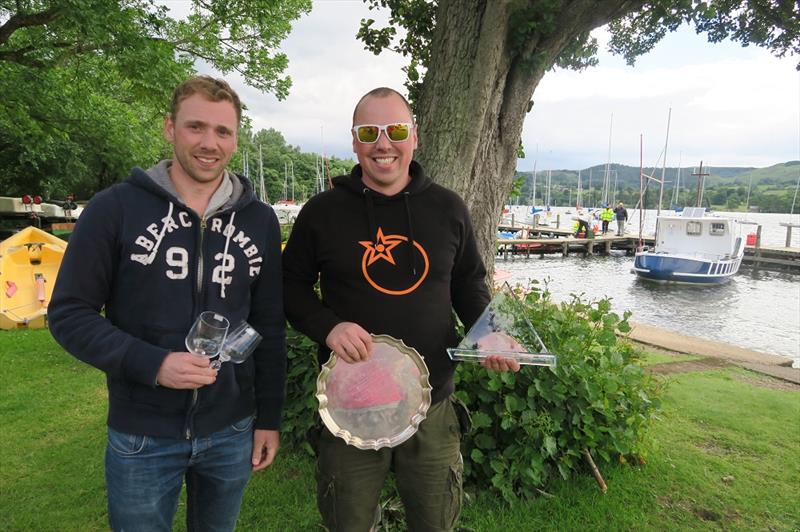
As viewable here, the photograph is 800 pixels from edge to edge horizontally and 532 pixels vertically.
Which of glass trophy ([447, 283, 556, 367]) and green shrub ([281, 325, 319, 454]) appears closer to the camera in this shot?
glass trophy ([447, 283, 556, 367])

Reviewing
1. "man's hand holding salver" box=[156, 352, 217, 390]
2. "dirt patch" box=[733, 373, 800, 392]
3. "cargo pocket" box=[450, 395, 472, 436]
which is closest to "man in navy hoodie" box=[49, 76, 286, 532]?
"man's hand holding salver" box=[156, 352, 217, 390]

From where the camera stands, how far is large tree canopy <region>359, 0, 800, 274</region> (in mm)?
4098

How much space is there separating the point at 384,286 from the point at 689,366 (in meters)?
7.62

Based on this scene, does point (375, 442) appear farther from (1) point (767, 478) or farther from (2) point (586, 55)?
(2) point (586, 55)

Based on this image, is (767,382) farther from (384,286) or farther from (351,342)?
(351,342)

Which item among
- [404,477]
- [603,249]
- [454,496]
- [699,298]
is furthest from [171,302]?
[603,249]

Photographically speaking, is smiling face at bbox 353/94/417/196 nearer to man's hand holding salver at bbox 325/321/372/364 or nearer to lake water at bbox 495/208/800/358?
man's hand holding salver at bbox 325/321/372/364

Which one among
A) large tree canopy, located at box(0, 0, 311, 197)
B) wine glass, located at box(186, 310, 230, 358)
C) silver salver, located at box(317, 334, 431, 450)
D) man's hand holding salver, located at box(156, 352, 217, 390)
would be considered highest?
large tree canopy, located at box(0, 0, 311, 197)

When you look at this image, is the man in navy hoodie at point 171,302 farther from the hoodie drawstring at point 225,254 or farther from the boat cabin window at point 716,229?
the boat cabin window at point 716,229

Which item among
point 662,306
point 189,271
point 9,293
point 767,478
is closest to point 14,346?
point 9,293

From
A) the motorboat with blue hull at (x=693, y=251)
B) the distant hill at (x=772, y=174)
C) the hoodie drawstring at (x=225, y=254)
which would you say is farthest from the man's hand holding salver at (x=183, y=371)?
the distant hill at (x=772, y=174)

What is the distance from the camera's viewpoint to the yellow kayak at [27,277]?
880cm

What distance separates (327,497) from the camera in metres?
2.20

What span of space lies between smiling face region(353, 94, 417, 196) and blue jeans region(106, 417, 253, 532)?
3.97 ft
